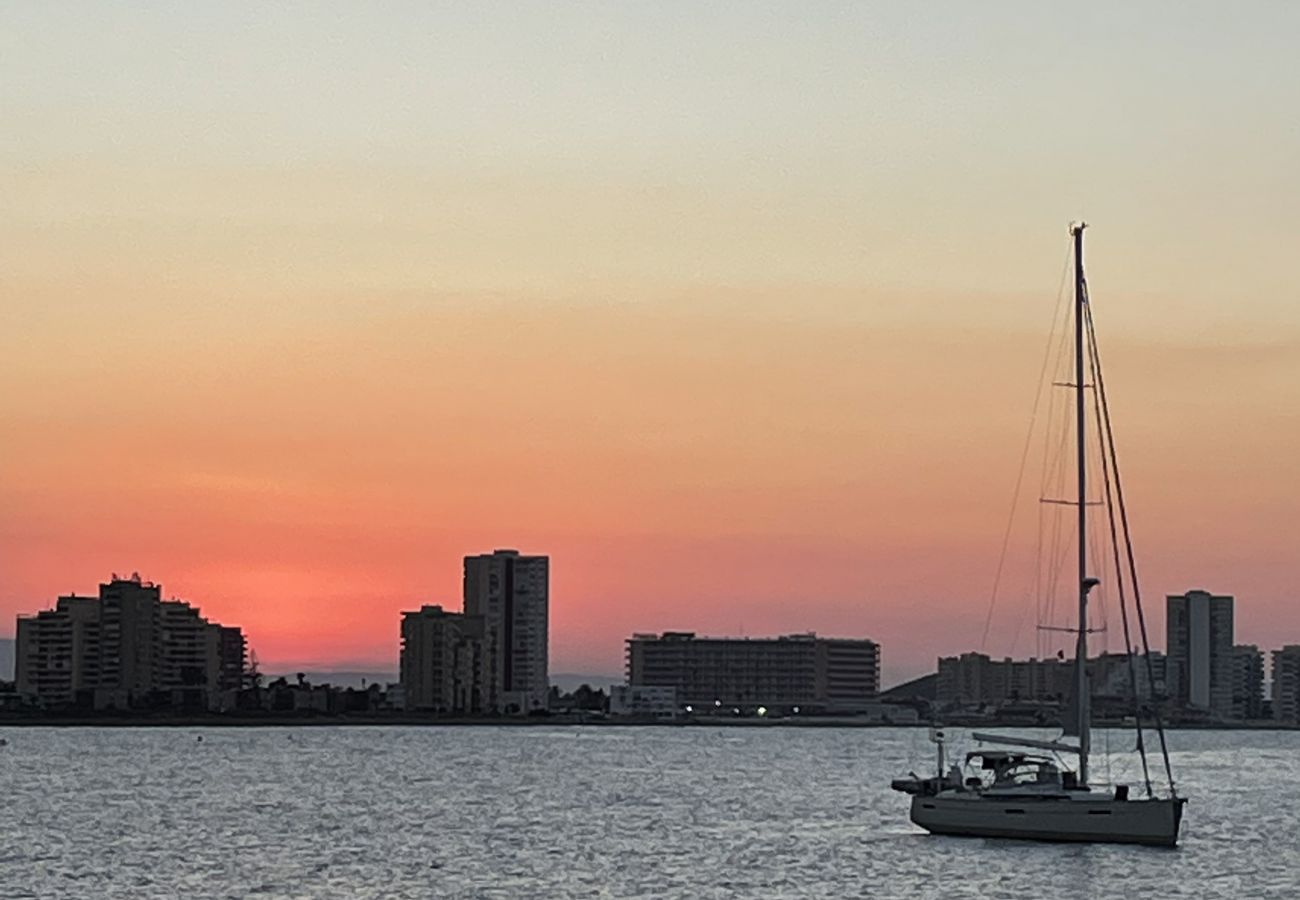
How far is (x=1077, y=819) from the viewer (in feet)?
240

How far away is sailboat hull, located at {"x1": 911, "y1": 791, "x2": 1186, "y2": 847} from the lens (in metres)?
72.8

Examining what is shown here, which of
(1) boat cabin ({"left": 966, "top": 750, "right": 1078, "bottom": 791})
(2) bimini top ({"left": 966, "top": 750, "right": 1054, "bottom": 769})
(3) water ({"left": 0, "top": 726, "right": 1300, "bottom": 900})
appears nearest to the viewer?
(3) water ({"left": 0, "top": 726, "right": 1300, "bottom": 900})

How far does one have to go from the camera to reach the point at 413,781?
139000 mm

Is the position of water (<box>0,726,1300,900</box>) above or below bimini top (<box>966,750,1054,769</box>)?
below

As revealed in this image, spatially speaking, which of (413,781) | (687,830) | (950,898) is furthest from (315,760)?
(950,898)

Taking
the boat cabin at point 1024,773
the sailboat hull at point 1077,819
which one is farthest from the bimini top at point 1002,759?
the sailboat hull at point 1077,819

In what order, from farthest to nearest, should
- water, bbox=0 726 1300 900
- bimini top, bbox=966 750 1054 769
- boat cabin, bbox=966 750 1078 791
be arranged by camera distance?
bimini top, bbox=966 750 1054 769 < boat cabin, bbox=966 750 1078 791 < water, bbox=0 726 1300 900

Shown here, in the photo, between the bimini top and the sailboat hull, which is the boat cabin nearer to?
the bimini top

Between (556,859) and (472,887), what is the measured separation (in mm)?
9938

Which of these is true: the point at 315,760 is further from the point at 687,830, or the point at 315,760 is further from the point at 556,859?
the point at 556,859

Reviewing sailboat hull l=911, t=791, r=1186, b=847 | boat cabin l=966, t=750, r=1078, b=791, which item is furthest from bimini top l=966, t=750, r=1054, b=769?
sailboat hull l=911, t=791, r=1186, b=847

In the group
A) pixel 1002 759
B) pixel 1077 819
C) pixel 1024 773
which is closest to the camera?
pixel 1077 819

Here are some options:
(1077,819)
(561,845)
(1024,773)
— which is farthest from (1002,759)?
(561,845)

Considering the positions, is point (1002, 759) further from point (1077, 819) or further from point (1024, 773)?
point (1077, 819)
